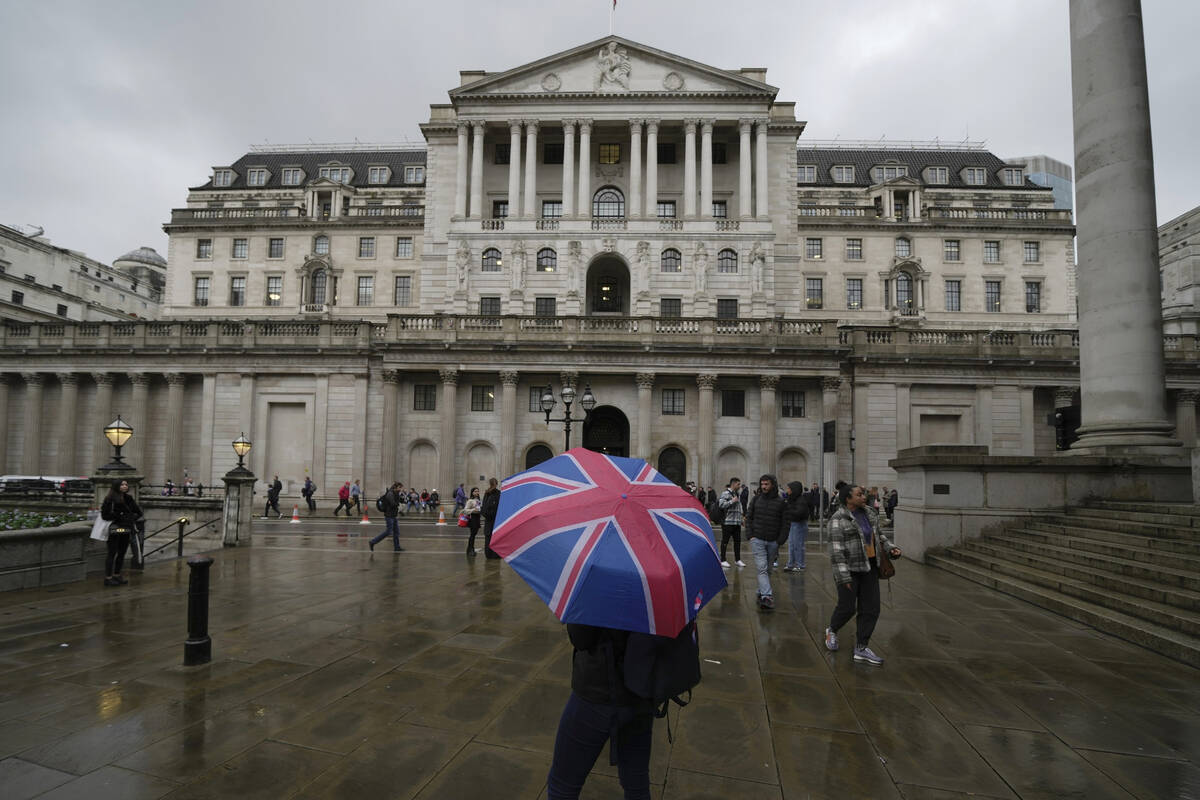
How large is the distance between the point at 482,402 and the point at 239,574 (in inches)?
744

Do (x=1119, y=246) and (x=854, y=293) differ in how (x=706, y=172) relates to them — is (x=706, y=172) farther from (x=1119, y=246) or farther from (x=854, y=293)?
(x=1119, y=246)

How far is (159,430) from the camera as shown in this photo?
105 ft

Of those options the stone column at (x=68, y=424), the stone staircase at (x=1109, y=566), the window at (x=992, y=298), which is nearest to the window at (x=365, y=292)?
the stone column at (x=68, y=424)

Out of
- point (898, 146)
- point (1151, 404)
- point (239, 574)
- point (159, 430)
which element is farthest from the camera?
point (898, 146)

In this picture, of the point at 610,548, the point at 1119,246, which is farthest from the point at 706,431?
the point at 610,548

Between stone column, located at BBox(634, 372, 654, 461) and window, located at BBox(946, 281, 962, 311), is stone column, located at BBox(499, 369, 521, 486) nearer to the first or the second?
stone column, located at BBox(634, 372, 654, 461)

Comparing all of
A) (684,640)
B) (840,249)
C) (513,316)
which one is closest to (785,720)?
(684,640)

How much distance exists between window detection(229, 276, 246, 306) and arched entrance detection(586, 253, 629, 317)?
106 feet

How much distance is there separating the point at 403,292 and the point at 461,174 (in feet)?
52.6

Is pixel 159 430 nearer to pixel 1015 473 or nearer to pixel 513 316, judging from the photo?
pixel 513 316

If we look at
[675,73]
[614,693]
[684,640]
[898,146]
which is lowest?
[614,693]

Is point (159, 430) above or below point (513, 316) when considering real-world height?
below

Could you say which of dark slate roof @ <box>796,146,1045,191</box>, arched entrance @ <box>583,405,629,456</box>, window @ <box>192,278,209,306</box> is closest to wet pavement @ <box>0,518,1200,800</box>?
arched entrance @ <box>583,405,629,456</box>

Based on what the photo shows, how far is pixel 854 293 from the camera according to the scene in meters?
49.4
